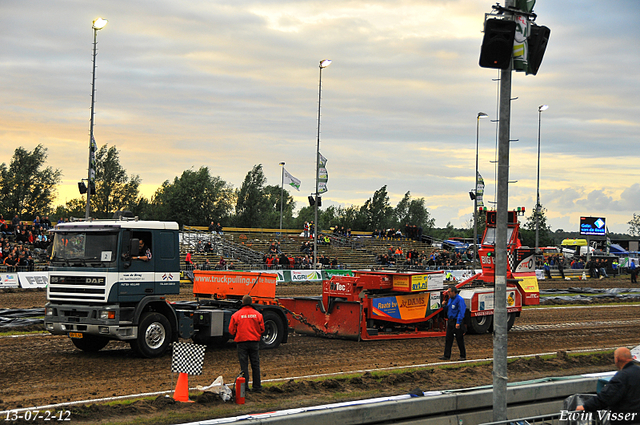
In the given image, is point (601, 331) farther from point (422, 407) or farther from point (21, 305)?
point (21, 305)

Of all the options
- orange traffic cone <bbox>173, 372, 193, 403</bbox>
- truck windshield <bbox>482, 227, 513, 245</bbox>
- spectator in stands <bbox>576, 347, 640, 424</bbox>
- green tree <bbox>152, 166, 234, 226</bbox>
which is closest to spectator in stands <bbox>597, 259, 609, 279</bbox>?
truck windshield <bbox>482, 227, 513, 245</bbox>

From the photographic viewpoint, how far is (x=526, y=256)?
66.7 feet

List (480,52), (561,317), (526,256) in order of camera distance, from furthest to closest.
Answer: (561,317) < (526,256) < (480,52)

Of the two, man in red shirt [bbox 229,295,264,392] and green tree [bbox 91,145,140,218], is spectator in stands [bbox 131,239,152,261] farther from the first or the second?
green tree [bbox 91,145,140,218]

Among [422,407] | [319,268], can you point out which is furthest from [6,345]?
[319,268]

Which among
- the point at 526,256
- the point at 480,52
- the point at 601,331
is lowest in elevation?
the point at 601,331

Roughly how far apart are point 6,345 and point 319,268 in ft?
85.8

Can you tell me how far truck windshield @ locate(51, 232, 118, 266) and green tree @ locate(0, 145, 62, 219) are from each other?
195 feet

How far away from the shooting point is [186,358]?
9.67 metres

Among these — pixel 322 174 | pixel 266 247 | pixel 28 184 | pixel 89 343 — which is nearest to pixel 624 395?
pixel 89 343

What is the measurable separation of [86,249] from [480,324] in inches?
463

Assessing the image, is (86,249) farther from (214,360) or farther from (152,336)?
(214,360)

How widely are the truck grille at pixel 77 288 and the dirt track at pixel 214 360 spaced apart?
134cm

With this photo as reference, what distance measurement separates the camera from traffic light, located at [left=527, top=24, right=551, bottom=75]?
8234 mm
